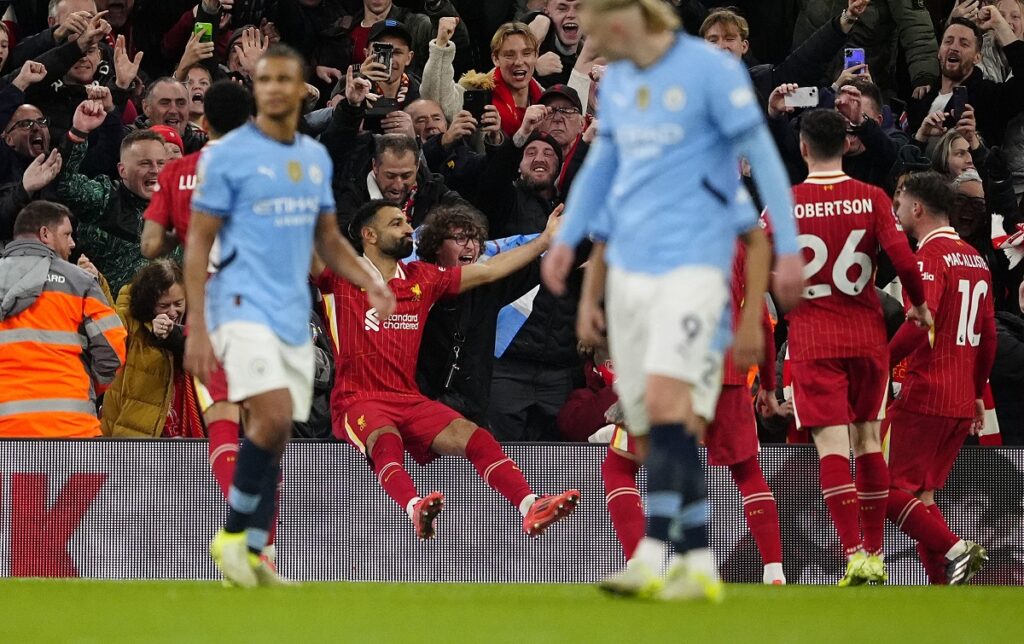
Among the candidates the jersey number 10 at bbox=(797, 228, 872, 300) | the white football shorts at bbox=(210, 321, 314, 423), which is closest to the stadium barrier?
the jersey number 10 at bbox=(797, 228, 872, 300)

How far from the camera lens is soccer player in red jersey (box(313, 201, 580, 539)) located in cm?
930

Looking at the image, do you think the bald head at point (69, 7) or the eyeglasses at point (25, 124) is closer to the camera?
the eyeglasses at point (25, 124)

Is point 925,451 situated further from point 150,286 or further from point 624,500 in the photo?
point 150,286

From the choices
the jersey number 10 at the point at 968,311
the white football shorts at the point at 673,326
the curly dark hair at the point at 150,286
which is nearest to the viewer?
the white football shorts at the point at 673,326

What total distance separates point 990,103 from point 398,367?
6707 millimetres

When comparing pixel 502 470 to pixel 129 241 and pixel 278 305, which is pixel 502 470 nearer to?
pixel 278 305

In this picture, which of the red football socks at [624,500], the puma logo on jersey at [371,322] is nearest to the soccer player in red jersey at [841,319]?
the red football socks at [624,500]

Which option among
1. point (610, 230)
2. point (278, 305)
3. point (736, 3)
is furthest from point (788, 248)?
point (736, 3)

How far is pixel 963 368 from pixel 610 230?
4.32 metres

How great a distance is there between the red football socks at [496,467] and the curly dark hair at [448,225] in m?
1.39

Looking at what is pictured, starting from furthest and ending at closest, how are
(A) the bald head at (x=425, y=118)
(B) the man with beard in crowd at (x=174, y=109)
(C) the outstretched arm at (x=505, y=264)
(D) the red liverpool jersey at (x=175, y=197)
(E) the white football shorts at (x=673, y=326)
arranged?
(A) the bald head at (x=425, y=118) → (B) the man with beard in crowd at (x=174, y=109) → (C) the outstretched arm at (x=505, y=264) → (D) the red liverpool jersey at (x=175, y=197) → (E) the white football shorts at (x=673, y=326)

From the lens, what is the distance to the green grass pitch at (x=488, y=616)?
16.5ft

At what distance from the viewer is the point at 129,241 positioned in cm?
1145

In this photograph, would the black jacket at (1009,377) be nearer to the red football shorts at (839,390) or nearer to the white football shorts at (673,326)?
the red football shorts at (839,390)
